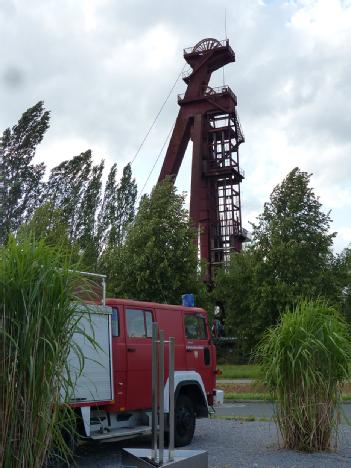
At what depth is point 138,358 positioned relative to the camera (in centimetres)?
942

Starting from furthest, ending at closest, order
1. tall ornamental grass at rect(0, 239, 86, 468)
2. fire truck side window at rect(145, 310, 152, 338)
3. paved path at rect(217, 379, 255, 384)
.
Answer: paved path at rect(217, 379, 255, 384)
fire truck side window at rect(145, 310, 152, 338)
tall ornamental grass at rect(0, 239, 86, 468)

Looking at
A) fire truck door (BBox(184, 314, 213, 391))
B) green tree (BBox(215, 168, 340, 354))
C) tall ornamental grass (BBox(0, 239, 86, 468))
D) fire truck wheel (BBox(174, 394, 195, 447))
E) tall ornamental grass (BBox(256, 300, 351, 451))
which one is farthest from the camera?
green tree (BBox(215, 168, 340, 354))

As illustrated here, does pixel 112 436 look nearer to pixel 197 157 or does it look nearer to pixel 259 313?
pixel 259 313

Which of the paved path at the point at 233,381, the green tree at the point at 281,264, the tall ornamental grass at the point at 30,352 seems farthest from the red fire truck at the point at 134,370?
the green tree at the point at 281,264

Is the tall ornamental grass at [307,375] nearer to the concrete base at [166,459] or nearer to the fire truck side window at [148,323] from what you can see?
the fire truck side window at [148,323]

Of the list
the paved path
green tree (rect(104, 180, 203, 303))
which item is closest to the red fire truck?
the paved path

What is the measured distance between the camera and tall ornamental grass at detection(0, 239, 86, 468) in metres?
4.52

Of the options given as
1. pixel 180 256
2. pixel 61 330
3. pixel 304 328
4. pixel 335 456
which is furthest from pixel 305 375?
pixel 180 256

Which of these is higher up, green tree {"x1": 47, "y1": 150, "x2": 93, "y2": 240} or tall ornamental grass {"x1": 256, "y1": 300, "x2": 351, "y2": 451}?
green tree {"x1": 47, "y1": 150, "x2": 93, "y2": 240}

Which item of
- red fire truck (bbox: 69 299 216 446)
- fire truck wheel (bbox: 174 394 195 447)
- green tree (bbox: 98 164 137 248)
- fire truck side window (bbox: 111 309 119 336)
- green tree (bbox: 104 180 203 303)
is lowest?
fire truck wheel (bbox: 174 394 195 447)

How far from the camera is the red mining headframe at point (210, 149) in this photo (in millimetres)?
47500

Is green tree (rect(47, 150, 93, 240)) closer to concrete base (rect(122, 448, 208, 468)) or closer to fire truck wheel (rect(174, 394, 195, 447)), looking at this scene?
fire truck wheel (rect(174, 394, 195, 447))

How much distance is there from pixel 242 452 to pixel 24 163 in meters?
30.2

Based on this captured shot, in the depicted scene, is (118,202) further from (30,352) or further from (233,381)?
(30,352)
